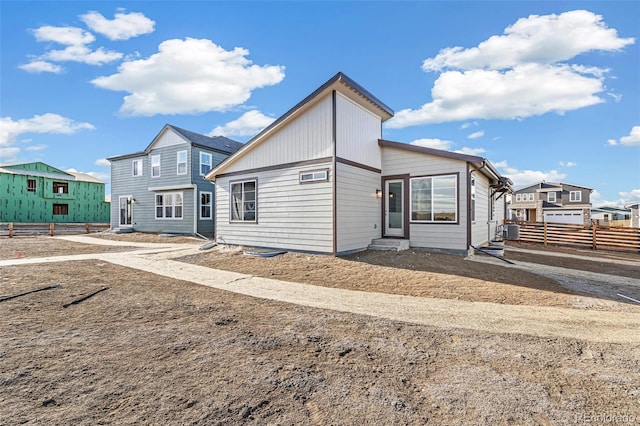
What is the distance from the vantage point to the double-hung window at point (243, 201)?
11805mm

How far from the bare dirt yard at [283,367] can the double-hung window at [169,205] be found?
14165 mm

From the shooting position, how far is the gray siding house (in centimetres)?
1847

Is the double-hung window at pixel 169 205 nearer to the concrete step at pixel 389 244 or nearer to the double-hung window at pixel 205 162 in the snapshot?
the double-hung window at pixel 205 162

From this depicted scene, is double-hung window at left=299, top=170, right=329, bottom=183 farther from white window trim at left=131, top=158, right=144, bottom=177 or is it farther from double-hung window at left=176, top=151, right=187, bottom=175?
white window trim at left=131, top=158, right=144, bottom=177

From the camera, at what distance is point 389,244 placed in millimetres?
10461

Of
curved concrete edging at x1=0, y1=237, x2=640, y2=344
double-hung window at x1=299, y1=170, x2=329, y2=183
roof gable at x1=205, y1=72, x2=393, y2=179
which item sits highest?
roof gable at x1=205, y1=72, x2=393, y2=179

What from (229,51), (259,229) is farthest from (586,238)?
(229,51)

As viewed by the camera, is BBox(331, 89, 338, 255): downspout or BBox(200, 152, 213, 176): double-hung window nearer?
BBox(331, 89, 338, 255): downspout

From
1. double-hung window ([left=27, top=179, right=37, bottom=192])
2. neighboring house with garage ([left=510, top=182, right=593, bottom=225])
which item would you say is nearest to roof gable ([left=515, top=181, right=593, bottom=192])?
neighboring house with garage ([left=510, top=182, right=593, bottom=225])

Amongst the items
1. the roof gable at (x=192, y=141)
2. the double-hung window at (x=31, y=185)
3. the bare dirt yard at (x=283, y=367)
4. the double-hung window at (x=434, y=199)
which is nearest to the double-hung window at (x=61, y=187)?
the double-hung window at (x=31, y=185)

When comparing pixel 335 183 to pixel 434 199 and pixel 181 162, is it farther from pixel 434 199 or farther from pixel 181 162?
pixel 181 162

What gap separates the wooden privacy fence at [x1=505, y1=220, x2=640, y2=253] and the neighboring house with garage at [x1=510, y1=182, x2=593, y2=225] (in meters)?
25.6

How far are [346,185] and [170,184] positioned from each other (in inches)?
556

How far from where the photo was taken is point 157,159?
19766mm
